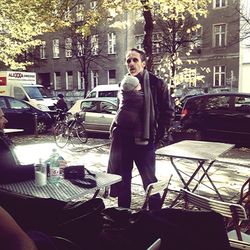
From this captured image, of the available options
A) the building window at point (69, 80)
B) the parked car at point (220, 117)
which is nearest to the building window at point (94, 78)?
the building window at point (69, 80)

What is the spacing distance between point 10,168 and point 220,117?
31.8ft

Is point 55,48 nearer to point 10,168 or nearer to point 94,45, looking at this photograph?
point 94,45

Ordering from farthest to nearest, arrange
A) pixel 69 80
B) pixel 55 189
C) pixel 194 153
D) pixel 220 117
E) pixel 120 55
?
pixel 69 80, pixel 120 55, pixel 220 117, pixel 194 153, pixel 55 189

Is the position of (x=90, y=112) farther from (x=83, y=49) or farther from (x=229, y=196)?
(x=83, y=49)

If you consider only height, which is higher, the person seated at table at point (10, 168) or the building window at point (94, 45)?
the building window at point (94, 45)

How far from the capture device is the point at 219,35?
3491cm

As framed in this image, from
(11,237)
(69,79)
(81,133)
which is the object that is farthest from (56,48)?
(11,237)

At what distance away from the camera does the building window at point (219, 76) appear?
112ft

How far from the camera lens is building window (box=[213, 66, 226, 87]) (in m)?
34.2

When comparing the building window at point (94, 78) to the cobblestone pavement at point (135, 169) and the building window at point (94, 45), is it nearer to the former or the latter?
the building window at point (94, 45)

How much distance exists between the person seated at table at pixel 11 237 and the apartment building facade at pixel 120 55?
87.1ft

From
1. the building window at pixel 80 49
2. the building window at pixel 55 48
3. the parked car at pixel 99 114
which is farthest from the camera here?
the building window at pixel 55 48

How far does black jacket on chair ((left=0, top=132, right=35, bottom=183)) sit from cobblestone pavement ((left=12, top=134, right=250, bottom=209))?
1.24 metres

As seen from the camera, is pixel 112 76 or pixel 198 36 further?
pixel 112 76
